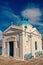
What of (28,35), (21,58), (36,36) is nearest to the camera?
(21,58)

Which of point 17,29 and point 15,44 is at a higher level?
point 17,29

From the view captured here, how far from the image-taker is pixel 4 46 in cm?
2852

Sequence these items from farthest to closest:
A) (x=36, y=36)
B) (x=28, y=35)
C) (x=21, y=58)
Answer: (x=36, y=36)
(x=28, y=35)
(x=21, y=58)

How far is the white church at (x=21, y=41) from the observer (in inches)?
1010

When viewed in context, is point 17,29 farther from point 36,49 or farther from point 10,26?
point 36,49

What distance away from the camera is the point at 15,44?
26672 millimetres

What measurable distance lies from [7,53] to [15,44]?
8.70ft

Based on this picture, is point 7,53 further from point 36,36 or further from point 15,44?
point 36,36

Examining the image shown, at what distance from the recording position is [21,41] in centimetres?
2566

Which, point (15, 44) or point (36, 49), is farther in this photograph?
point (36, 49)

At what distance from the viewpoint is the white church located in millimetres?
25656

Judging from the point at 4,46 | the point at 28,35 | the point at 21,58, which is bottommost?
the point at 21,58

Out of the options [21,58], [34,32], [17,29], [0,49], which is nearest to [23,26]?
[17,29]

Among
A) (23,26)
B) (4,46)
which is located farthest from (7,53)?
(23,26)
